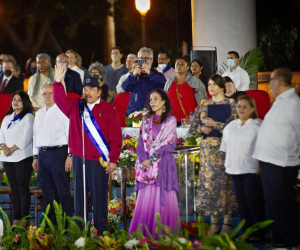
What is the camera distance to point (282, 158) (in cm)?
424


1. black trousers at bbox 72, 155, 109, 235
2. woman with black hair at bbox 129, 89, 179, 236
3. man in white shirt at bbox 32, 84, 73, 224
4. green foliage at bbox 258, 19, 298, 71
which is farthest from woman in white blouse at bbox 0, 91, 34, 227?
green foliage at bbox 258, 19, 298, 71

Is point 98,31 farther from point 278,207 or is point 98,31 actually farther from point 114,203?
point 278,207

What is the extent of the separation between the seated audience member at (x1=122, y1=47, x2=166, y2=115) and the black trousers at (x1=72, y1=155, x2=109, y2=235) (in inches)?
92.0

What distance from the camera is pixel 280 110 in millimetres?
4277

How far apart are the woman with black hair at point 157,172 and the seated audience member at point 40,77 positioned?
3210mm

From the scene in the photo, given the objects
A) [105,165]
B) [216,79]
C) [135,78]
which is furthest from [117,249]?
[135,78]

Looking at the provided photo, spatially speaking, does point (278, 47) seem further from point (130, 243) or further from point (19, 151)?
point (130, 243)

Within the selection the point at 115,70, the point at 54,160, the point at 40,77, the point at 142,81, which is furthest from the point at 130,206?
the point at 115,70

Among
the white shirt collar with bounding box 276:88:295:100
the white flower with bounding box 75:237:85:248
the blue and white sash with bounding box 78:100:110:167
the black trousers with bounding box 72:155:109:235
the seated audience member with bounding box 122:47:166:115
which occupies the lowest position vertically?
the white flower with bounding box 75:237:85:248

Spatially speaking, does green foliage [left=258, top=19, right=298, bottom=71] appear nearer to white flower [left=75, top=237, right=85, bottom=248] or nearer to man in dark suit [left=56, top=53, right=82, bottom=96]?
man in dark suit [left=56, top=53, right=82, bottom=96]

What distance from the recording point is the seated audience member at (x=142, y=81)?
683 centimetres

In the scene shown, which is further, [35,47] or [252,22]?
[35,47]

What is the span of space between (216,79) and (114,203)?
199 cm

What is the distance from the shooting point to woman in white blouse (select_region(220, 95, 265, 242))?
4617 mm
